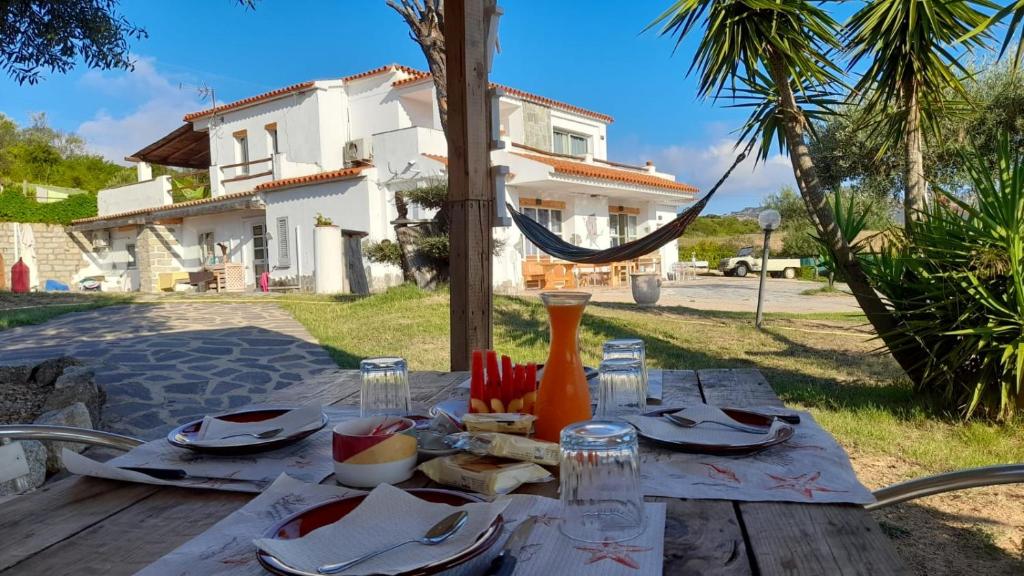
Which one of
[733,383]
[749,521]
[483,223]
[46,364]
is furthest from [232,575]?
→ [46,364]

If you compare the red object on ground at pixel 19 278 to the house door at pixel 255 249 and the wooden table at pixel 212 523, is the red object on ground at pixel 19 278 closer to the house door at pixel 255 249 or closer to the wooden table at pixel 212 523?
the house door at pixel 255 249

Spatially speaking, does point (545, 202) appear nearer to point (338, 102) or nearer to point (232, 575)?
point (338, 102)

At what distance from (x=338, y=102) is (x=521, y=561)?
14587 mm

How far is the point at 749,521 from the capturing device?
82 centimetres

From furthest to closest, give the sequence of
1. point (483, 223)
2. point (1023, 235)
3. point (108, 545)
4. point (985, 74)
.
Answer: point (985, 74) < point (1023, 235) < point (483, 223) < point (108, 545)

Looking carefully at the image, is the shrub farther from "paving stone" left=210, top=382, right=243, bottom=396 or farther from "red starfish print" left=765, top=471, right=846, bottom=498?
"paving stone" left=210, top=382, right=243, bottom=396

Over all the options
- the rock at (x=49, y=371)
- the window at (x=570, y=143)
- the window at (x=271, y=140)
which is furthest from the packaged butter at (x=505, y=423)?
the window at (x=570, y=143)

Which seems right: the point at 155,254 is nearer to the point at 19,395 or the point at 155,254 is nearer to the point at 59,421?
the point at 19,395

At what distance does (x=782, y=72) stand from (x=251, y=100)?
13.8m

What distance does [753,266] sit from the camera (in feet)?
69.1

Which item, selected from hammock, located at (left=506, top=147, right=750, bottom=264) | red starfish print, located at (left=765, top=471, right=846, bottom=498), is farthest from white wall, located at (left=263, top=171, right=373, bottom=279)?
red starfish print, located at (left=765, top=471, right=846, bottom=498)

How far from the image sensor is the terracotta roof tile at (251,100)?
14.1 metres

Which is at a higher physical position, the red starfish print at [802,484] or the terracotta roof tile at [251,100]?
the terracotta roof tile at [251,100]

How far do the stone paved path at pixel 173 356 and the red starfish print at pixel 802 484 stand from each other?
8.92 ft
